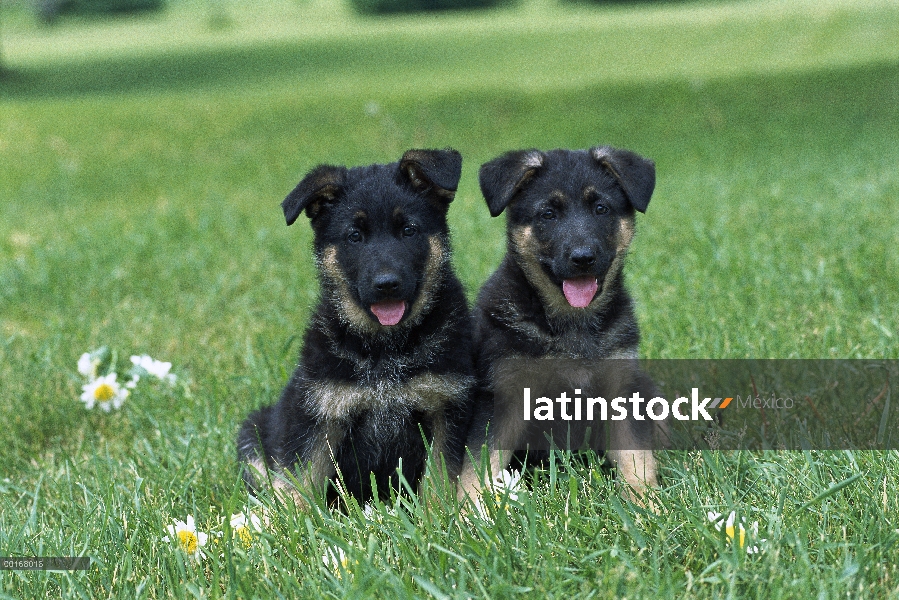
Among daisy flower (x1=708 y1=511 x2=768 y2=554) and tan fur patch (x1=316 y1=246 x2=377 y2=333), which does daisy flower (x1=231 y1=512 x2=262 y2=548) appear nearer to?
tan fur patch (x1=316 y1=246 x2=377 y2=333)

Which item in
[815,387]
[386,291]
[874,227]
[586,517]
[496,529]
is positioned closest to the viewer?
[496,529]

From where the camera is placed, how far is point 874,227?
7.59m

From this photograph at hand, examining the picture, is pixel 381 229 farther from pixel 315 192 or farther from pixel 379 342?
pixel 379 342

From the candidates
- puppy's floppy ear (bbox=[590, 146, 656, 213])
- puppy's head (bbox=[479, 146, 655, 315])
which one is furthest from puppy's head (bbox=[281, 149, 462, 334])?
puppy's floppy ear (bbox=[590, 146, 656, 213])

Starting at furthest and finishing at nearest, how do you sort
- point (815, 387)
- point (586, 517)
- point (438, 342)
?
point (815, 387), point (438, 342), point (586, 517)

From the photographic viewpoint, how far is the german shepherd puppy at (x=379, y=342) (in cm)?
366

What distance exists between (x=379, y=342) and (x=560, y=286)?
2.55ft

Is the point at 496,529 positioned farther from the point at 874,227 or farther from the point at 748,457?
the point at 874,227

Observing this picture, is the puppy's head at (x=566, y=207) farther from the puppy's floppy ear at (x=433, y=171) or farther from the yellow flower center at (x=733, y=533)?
the yellow flower center at (x=733, y=533)

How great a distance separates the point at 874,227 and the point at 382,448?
541cm

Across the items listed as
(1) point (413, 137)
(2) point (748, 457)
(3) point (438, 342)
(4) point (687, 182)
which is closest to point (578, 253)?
(3) point (438, 342)

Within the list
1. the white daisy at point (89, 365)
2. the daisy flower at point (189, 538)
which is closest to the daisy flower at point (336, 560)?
the daisy flower at point (189, 538)

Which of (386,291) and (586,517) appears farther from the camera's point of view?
(386,291)

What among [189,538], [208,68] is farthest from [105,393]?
[208,68]
